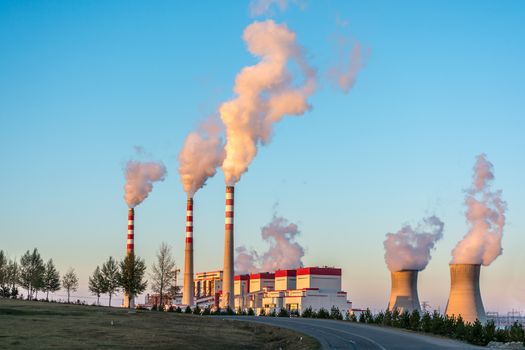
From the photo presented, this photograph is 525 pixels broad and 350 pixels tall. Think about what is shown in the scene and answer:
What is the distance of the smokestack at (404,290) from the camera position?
7894cm

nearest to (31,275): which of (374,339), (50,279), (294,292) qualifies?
(50,279)

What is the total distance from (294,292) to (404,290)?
27113mm

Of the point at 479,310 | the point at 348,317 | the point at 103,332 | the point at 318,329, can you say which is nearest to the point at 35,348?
the point at 103,332

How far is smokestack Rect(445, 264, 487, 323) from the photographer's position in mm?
68750

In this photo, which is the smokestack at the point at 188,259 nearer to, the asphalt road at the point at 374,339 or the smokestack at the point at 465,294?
the smokestack at the point at 465,294

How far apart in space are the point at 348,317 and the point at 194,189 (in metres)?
42.8

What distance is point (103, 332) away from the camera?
128 ft

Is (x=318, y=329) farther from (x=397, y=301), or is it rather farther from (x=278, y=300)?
(x=278, y=300)

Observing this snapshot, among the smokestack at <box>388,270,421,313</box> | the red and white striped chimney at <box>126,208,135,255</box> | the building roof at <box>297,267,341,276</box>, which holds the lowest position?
the smokestack at <box>388,270,421,313</box>

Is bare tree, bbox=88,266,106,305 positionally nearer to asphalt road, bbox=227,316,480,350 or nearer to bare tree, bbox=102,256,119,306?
bare tree, bbox=102,256,119,306

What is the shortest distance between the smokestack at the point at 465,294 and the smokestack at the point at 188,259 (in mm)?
39354

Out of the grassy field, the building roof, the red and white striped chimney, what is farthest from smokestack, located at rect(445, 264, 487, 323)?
the red and white striped chimney

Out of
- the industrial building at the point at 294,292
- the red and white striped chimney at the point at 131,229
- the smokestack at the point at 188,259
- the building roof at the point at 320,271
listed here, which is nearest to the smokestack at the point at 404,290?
the industrial building at the point at 294,292

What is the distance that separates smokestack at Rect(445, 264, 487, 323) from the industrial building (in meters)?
29.5
